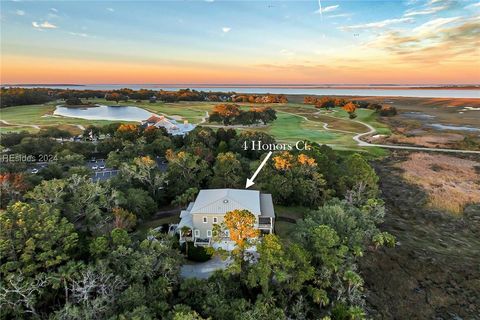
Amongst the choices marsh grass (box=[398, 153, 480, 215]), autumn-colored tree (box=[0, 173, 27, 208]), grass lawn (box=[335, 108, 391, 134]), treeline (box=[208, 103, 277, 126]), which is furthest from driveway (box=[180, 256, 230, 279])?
grass lawn (box=[335, 108, 391, 134])

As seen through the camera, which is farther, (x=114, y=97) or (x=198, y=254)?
(x=114, y=97)

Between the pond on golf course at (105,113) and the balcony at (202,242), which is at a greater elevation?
the pond on golf course at (105,113)

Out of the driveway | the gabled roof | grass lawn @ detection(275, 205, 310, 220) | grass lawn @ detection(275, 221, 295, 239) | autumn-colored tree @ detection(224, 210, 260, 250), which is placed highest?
autumn-colored tree @ detection(224, 210, 260, 250)

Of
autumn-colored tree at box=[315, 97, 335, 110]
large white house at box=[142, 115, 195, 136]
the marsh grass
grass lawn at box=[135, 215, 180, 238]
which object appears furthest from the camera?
autumn-colored tree at box=[315, 97, 335, 110]

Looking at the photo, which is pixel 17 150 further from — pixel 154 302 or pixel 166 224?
pixel 154 302

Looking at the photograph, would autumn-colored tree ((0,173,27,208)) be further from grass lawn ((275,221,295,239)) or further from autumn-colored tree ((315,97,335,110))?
autumn-colored tree ((315,97,335,110))

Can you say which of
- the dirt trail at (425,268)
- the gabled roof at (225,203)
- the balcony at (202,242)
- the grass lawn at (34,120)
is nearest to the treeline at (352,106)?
the dirt trail at (425,268)

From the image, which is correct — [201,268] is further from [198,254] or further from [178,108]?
[178,108]

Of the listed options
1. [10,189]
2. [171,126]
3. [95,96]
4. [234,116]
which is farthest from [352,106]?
[10,189]

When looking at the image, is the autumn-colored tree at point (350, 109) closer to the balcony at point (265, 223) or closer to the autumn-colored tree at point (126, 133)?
the autumn-colored tree at point (126, 133)
